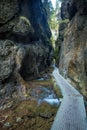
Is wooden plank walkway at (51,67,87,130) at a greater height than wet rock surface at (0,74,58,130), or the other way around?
wooden plank walkway at (51,67,87,130)

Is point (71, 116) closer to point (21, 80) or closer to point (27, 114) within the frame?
point (27, 114)

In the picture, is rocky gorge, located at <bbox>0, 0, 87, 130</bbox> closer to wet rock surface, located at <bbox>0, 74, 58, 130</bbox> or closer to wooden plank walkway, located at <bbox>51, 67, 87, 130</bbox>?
wet rock surface, located at <bbox>0, 74, 58, 130</bbox>

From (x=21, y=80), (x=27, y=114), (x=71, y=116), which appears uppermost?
(x=21, y=80)

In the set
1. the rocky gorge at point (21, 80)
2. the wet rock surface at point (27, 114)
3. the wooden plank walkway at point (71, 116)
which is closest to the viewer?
the wooden plank walkway at point (71, 116)

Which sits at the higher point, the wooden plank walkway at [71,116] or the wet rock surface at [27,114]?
the wooden plank walkway at [71,116]

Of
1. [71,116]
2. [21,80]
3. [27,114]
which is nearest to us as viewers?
[71,116]

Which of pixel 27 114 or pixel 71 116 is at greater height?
pixel 71 116

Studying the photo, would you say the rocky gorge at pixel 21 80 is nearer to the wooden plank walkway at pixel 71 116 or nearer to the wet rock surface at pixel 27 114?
the wet rock surface at pixel 27 114

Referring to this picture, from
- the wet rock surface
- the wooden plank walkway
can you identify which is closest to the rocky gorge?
the wet rock surface

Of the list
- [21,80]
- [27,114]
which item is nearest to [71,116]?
[27,114]

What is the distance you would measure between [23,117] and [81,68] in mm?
6618

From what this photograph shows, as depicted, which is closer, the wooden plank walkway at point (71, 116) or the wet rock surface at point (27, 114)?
the wooden plank walkway at point (71, 116)

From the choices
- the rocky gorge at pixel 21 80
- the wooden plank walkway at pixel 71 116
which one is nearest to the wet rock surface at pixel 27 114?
the rocky gorge at pixel 21 80

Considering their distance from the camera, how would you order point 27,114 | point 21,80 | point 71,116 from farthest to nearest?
point 21,80 < point 27,114 < point 71,116
